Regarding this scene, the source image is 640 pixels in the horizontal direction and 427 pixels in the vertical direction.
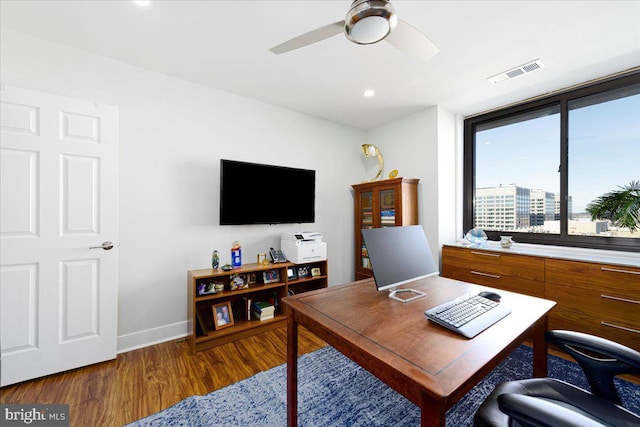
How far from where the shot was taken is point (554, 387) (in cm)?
110

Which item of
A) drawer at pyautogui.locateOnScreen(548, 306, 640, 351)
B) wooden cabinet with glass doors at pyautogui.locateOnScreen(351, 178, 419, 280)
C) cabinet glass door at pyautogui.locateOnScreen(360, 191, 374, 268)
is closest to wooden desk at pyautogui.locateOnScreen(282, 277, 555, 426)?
drawer at pyautogui.locateOnScreen(548, 306, 640, 351)

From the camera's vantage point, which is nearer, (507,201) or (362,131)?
(507,201)

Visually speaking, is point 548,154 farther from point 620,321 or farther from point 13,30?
point 13,30

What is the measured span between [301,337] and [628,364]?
2.20m

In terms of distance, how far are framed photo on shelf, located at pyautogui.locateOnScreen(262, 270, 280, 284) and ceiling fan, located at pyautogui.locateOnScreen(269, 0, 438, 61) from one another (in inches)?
84.9

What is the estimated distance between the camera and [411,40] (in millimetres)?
1394

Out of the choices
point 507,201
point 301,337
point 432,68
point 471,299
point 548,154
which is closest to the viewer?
point 471,299

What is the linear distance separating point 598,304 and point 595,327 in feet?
0.62

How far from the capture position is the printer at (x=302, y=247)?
9.57 feet

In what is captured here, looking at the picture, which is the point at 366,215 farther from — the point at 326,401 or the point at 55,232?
the point at 55,232

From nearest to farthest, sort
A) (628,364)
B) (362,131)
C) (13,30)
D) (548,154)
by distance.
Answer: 1. (628,364)
2. (13,30)
3. (548,154)
4. (362,131)

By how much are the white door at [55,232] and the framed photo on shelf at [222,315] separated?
0.78 m

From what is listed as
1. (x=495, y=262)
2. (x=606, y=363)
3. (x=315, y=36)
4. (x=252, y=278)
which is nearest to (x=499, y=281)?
(x=495, y=262)

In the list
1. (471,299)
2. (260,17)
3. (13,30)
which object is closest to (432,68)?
(260,17)
